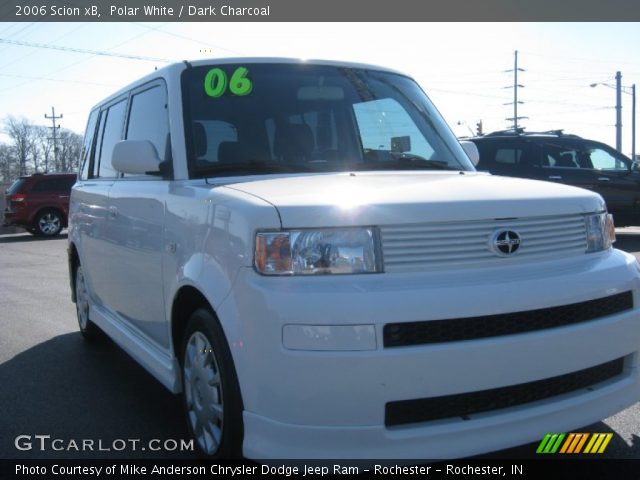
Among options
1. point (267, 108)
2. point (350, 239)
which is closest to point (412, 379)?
point (350, 239)

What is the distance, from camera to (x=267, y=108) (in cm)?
372

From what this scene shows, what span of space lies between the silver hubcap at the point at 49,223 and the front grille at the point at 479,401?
1979 cm

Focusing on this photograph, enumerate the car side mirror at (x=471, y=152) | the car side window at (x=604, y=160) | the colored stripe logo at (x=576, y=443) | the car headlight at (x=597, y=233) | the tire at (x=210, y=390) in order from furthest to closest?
the car side window at (x=604, y=160)
the car side mirror at (x=471, y=152)
the car headlight at (x=597, y=233)
the colored stripe logo at (x=576, y=443)
the tire at (x=210, y=390)

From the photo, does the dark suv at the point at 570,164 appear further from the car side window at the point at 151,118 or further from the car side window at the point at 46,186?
the car side window at the point at 46,186

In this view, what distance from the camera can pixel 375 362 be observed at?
232 centimetres

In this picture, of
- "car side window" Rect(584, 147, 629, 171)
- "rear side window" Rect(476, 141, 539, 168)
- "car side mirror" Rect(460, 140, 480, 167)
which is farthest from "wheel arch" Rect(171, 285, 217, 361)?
"car side window" Rect(584, 147, 629, 171)

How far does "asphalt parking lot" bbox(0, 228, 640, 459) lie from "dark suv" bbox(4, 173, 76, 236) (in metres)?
13.9

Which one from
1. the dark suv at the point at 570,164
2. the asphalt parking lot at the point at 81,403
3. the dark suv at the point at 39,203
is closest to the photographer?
the asphalt parking lot at the point at 81,403

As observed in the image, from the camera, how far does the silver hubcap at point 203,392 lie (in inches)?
112

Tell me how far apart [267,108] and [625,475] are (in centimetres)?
259

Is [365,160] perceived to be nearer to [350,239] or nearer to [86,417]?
[350,239]

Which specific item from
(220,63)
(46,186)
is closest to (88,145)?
(220,63)

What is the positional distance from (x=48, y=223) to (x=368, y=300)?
19.9 metres

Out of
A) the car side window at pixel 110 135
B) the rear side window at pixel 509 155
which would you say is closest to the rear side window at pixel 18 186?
the rear side window at pixel 509 155
